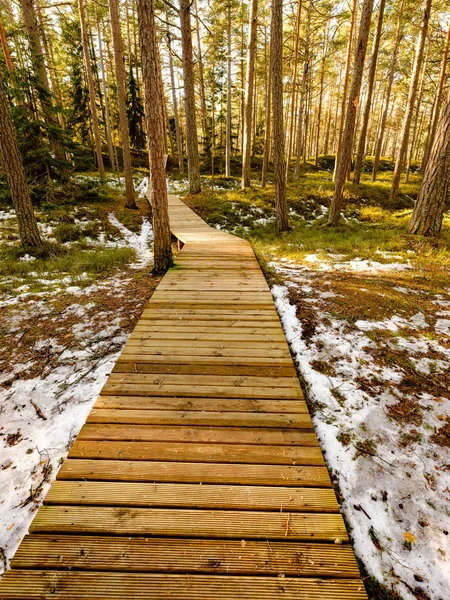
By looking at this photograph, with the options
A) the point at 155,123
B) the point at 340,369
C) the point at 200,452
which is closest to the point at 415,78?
the point at 155,123

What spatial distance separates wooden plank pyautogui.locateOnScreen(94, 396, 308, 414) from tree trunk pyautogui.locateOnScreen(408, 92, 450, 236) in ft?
25.9

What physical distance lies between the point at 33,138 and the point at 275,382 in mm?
12591

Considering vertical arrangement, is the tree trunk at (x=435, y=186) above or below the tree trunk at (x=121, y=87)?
below

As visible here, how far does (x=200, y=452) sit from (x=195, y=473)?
17 cm

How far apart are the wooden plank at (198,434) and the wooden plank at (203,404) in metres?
0.20

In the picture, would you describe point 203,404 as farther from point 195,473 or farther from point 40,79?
point 40,79

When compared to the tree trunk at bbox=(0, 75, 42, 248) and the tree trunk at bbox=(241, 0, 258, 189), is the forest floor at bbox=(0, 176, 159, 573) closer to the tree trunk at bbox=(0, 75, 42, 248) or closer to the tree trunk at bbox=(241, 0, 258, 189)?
the tree trunk at bbox=(0, 75, 42, 248)

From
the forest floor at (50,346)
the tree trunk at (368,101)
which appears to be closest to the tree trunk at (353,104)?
the tree trunk at (368,101)

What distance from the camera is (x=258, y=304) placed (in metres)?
4.63

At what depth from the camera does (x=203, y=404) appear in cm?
266

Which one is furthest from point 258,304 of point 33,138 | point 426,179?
point 33,138

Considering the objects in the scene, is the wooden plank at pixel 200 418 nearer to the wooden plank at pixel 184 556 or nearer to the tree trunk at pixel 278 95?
the wooden plank at pixel 184 556

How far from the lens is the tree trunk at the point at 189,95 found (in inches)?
485

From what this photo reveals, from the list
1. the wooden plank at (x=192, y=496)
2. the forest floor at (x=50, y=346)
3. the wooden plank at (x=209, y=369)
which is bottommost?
the forest floor at (x=50, y=346)
